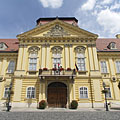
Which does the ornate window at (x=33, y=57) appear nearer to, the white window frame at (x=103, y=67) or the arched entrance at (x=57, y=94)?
the arched entrance at (x=57, y=94)

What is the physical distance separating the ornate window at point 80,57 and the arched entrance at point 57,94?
4.18 m

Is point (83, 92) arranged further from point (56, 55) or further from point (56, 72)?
point (56, 55)

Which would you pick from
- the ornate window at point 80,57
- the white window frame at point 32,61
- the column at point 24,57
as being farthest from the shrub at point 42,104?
the ornate window at point 80,57

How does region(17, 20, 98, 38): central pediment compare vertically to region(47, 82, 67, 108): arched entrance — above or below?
above

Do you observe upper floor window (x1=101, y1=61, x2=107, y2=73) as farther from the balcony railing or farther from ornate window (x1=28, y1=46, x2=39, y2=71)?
ornate window (x1=28, y1=46, x2=39, y2=71)

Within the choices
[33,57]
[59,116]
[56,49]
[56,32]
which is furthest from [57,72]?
[59,116]

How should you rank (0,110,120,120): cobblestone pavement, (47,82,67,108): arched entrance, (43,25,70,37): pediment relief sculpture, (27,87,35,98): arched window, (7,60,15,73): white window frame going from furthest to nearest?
(43,25,70,37): pediment relief sculpture, (7,60,15,73): white window frame, (27,87,35,98): arched window, (47,82,67,108): arched entrance, (0,110,120,120): cobblestone pavement

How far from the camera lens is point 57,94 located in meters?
17.5

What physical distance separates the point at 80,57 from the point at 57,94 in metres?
7.34

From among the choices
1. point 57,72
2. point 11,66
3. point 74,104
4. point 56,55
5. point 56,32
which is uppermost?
point 56,32

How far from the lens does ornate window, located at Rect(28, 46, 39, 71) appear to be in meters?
19.0

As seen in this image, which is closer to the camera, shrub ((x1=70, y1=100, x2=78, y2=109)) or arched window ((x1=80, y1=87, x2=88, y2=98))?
shrub ((x1=70, y1=100, x2=78, y2=109))

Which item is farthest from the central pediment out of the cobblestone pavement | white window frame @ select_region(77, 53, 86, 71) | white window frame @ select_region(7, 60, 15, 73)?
the cobblestone pavement

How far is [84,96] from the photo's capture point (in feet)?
56.7
